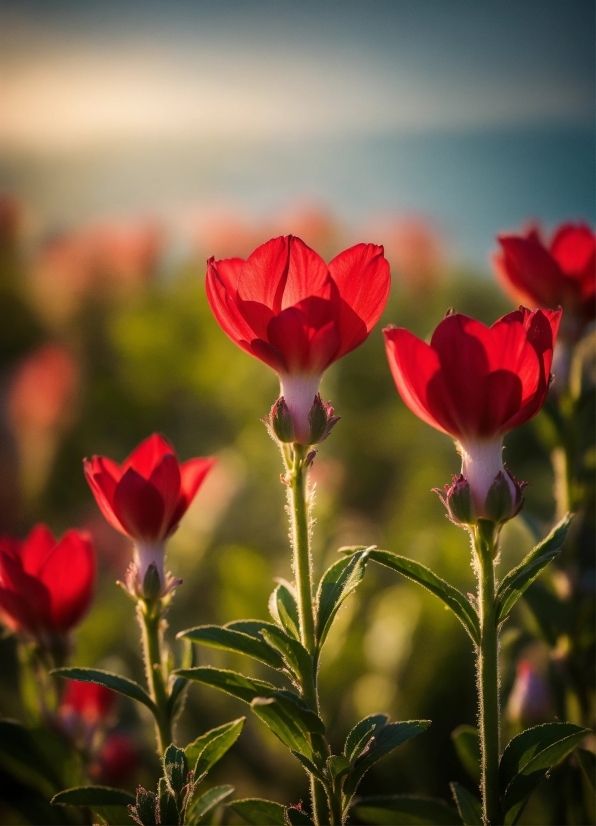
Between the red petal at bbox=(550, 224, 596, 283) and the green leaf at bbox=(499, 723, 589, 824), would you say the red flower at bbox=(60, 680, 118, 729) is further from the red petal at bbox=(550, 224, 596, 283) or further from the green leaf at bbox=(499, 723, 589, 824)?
the red petal at bbox=(550, 224, 596, 283)

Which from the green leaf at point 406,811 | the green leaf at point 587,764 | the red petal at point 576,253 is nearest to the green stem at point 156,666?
the green leaf at point 406,811

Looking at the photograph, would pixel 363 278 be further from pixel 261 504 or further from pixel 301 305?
pixel 261 504

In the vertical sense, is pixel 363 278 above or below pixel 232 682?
above

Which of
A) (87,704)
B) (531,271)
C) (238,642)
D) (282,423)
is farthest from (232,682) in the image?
(531,271)

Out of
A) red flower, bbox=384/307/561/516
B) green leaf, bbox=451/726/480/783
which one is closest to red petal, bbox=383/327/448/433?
red flower, bbox=384/307/561/516

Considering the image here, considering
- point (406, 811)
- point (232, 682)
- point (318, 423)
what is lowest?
point (406, 811)

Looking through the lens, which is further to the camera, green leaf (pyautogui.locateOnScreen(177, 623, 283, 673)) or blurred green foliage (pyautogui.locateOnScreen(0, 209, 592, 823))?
blurred green foliage (pyautogui.locateOnScreen(0, 209, 592, 823))

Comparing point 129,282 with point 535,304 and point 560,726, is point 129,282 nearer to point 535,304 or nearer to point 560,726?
point 535,304
